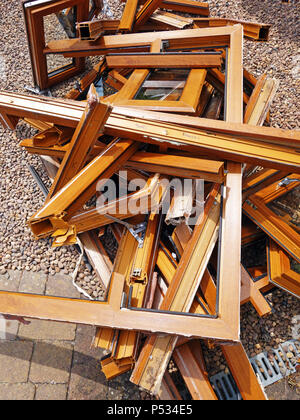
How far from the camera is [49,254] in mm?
3311

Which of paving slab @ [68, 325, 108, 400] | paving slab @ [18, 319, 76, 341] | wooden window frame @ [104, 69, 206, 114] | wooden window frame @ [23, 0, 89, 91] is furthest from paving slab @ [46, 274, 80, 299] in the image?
wooden window frame @ [23, 0, 89, 91]

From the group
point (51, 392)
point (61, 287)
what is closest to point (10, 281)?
point (61, 287)

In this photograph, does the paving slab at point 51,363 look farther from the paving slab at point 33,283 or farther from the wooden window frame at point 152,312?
the wooden window frame at point 152,312

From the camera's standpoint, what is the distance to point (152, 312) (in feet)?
7.55

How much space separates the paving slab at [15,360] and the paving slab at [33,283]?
20.2 inches

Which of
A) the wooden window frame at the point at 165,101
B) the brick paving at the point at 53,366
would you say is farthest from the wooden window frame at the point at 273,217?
the brick paving at the point at 53,366

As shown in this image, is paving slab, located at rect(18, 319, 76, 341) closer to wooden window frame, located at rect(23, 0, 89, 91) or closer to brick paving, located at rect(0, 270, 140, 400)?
brick paving, located at rect(0, 270, 140, 400)

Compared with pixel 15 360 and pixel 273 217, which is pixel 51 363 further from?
pixel 273 217

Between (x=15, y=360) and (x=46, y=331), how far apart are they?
1.21 ft

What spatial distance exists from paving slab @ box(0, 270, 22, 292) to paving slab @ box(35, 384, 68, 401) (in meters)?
1.01

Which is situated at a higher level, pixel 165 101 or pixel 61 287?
pixel 165 101

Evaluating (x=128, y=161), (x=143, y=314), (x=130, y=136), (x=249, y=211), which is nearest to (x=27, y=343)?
(x=143, y=314)
